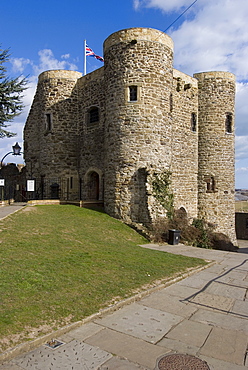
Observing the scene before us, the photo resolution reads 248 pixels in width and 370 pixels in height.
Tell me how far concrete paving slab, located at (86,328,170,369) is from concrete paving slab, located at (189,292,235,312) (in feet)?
6.61

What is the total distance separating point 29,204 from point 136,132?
23.5 ft

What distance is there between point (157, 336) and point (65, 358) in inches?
56.8

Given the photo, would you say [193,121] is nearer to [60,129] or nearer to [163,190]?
[163,190]

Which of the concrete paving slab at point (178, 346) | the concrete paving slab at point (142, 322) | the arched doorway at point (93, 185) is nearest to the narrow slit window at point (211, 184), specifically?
the arched doorway at point (93, 185)

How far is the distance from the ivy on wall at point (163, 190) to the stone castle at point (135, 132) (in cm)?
21

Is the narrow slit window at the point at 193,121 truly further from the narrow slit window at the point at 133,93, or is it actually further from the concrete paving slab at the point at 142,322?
the concrete paving slab at the point at 142,322

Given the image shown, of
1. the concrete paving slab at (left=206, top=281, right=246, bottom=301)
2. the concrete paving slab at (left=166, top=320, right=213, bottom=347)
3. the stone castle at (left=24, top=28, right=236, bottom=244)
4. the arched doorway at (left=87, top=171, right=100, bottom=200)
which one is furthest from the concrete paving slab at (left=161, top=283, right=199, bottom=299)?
the arched doorway at (left=87, top=171, right=100, bottom=200)

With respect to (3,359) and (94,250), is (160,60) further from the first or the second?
(3,359)

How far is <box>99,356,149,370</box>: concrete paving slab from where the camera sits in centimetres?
379

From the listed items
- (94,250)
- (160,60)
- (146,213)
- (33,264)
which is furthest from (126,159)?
(33,264)

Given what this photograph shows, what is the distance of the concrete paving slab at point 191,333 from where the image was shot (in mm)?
4548

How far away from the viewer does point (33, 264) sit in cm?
722

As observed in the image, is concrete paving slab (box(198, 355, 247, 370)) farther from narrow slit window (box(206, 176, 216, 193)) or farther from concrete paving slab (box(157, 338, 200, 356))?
narrow slit window (box(206, 176, 216, 193))

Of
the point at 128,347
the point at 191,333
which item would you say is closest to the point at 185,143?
the point at 191,333
